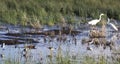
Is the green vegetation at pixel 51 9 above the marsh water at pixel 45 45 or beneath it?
beneath

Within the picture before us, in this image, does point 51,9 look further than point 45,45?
Yes

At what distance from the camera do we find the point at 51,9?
75.6 feet

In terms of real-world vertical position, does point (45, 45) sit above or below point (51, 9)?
above

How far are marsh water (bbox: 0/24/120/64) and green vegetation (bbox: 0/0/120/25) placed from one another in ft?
3.16

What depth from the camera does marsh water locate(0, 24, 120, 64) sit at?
1141cm

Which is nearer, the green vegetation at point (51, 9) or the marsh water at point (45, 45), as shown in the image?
the marsh water at point (45, 45)

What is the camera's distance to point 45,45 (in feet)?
48.3

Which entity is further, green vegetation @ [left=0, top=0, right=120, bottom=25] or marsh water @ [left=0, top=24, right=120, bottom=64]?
green vegetation @ [left=0, top=0, right=120, bottom=25]

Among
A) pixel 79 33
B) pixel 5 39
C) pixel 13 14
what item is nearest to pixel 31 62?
pixel 5 39

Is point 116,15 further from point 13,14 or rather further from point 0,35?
point 0,35

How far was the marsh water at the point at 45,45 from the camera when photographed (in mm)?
11406

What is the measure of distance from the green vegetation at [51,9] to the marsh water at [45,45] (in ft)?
3.16

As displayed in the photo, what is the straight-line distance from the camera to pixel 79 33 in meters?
18.1

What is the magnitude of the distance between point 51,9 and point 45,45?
8.42m
